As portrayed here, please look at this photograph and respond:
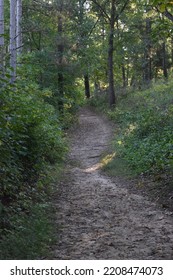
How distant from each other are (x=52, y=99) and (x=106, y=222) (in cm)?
1426

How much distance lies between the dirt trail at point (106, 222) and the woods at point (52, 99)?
1.55 ft

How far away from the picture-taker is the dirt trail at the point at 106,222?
5457mm

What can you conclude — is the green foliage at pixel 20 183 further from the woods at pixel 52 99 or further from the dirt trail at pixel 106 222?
the dirt trail at pixel 106 222

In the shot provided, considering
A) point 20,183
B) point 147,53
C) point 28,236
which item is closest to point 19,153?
point 20,183

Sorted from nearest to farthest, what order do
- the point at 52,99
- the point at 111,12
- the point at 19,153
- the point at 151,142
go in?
the point at 19,153
the point at 151,142
the point at 52,99
the point at 111,12

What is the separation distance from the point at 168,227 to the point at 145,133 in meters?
8.02

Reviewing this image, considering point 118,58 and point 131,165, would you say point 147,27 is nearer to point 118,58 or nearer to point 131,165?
point 118,58

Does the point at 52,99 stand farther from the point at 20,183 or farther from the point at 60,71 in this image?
the point at 20,183

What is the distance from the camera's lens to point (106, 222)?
699 centimetres

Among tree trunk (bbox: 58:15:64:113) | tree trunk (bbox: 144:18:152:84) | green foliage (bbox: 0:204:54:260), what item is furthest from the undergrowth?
tree trunk (bbox: 144:18:152:84)

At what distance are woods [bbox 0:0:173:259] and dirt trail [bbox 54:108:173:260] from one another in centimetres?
47

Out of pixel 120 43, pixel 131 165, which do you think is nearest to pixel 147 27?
pixel 120 43

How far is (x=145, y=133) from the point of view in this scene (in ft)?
46.8

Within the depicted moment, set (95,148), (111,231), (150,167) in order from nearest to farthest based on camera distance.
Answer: (111,231) → (150,167) → (95,148)
